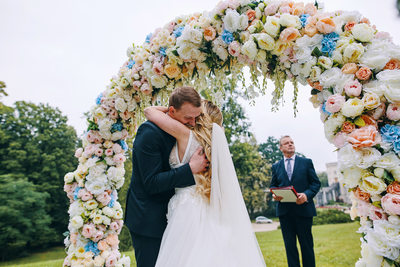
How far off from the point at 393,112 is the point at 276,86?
1.20 meters

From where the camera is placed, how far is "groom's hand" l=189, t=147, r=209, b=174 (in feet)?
8.07

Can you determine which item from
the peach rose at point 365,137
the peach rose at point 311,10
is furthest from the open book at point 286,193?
the peach rose at point 311,10

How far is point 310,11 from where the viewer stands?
2.69 metres

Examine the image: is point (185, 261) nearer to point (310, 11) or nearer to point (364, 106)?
point (364, 106)

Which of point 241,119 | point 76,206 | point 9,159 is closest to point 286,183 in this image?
point 76,206

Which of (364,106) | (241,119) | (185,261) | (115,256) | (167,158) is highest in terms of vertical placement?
(241,119)

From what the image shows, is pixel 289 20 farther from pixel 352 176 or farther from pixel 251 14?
pixel 352 176

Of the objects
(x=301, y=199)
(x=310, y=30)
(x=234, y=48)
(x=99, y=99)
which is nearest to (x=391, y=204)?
(x=310, y=30)

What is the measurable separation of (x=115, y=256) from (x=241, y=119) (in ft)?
50.7

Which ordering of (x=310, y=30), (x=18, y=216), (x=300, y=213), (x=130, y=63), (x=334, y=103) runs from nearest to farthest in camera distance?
(x=334, y=103) < (x=310, y=30) < (x=130, y=63) < (x=300, y=213) < (x=18, y=216)

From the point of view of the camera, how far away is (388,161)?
2.00 m

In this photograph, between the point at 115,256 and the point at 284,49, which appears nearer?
the point at 284,49

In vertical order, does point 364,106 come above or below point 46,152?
below

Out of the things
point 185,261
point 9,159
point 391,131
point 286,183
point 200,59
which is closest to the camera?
point 391,131
